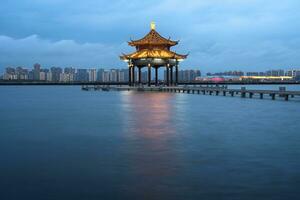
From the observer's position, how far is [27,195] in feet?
33.3

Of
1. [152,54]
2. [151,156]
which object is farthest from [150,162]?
[152,54]

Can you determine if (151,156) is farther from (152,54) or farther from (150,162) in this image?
(152,54)

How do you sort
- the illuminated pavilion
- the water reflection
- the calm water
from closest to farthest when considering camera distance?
the calm water, the water reflection, the illuminated pavilion

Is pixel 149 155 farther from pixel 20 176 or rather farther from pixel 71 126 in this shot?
pixel 71 126

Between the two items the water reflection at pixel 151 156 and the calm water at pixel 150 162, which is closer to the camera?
the calm water at pixel 150 162

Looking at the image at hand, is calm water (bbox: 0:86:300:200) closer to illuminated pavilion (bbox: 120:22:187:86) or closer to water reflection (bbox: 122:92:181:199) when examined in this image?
water reflection (bbox: 122:92:181:199)

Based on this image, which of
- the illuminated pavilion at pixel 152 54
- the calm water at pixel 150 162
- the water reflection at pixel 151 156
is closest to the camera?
the calm water at pixel 150 162

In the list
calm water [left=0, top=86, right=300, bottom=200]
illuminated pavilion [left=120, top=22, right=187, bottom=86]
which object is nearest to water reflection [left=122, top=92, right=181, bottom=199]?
calm water [left=0, top=86, right=300, bottom=200]

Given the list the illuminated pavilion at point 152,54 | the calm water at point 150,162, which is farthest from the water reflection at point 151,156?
the illuminated pavilion at point 152,54

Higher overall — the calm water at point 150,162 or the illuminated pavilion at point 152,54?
the illuminated pavilion at point 152,54

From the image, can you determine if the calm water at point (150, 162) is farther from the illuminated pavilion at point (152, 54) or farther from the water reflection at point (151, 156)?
the illuminated pavilion at point (152, 54)

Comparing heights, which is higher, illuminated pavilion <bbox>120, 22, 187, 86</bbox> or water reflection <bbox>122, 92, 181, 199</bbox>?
illuminated pavilion <bbox>120, 22, 187, 86</bbox>

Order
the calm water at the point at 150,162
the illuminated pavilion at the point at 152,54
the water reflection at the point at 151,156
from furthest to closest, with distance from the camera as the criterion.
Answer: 1. the illuminated pavilion at the point at 152,54
2. the water reflection at the point at 151,156
3. the calm water at the point at 150,162

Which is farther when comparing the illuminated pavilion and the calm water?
the illuminated pavilion
